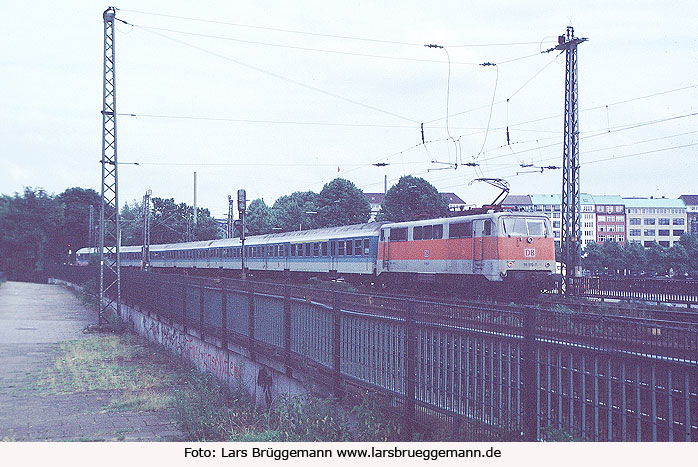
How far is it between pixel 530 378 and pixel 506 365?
1.09ft

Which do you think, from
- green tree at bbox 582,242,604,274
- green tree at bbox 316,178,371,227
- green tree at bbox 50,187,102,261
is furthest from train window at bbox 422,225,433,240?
green tree at bbox 582,242,604,274

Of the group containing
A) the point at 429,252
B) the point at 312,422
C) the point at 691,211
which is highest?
the point at 691,211

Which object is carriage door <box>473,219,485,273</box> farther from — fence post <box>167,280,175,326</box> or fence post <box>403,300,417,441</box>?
fence post <box>403,300,417,441</box>

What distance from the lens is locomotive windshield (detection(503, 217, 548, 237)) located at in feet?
77.1

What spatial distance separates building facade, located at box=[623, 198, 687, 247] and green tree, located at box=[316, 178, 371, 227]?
1958 inches

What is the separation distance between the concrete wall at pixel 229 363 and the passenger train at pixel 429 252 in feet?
34.3

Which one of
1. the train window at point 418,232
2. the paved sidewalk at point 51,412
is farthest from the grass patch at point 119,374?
the train window at point 418,232

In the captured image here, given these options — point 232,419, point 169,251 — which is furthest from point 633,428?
point 169,251

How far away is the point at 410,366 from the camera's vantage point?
24.2 ft

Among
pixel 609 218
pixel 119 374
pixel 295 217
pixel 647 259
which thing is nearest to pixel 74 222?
pixel 295 217

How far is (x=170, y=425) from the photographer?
11.0m

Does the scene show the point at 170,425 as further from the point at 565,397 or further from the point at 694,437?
the point at 694,437

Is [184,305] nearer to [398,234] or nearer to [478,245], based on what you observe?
[478,245]
